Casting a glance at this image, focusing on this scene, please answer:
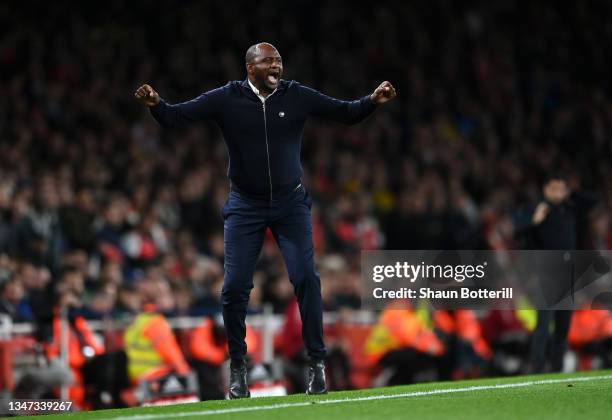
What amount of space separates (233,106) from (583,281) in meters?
5.90

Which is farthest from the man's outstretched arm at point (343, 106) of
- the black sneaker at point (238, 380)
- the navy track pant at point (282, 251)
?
the black sneaker at point (238, 380)

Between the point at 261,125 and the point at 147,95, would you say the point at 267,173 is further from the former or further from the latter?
the point at 147,95

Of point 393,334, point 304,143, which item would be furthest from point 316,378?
point 304,143

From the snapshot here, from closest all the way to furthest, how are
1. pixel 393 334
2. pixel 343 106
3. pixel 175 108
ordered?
pixel 175 108 < pixel 343 106 < pixel 393 334

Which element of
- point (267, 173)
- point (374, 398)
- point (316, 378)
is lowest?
point (374, 398)

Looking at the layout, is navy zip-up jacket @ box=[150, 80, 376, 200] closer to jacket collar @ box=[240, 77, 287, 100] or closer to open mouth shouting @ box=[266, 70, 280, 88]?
jacket collar @ box=[240, 77, 287, 100]

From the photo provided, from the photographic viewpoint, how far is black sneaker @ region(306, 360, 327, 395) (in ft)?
27.9

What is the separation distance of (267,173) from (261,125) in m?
0.31

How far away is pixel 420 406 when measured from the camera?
25.1ft

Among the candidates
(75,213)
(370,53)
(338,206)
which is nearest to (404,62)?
(370,53)

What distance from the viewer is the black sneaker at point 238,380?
28.1 ft

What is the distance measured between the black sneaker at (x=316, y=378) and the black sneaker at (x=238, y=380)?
430 millimetres

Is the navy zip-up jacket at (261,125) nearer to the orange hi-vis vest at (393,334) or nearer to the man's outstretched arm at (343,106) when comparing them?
the man's outstretched arm at (343,106)

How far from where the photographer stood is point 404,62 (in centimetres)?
2209
